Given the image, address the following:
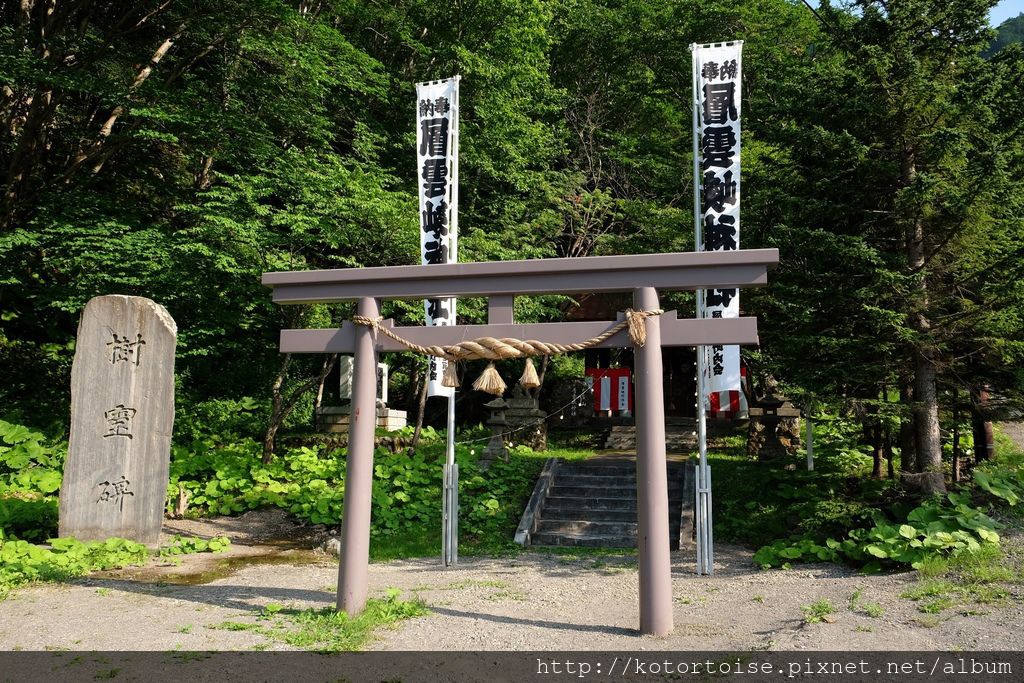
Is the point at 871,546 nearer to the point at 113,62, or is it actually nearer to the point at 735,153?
the point at 735,153

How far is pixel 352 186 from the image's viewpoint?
1259 cm

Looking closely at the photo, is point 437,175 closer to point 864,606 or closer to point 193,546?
point 193,546

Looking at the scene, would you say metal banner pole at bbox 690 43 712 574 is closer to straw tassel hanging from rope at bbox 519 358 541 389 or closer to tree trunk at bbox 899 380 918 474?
tree trunk at bbox 899 380 918 474

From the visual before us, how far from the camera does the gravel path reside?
547 cm

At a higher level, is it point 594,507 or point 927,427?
point 927,427

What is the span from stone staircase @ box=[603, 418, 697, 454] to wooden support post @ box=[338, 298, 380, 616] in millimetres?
10736

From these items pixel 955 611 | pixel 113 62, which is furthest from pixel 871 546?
pixel 113 62

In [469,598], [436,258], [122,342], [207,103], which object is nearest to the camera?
[469,598]

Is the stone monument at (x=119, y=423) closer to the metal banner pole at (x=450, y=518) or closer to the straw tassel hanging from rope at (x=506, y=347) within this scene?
the metal banner pole at (x=450, y=518)

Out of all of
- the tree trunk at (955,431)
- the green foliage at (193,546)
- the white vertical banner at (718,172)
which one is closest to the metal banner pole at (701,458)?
the white vertical banner at (718,172)

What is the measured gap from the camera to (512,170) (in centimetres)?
1659

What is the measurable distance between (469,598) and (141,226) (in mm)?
9853

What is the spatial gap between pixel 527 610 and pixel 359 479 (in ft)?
6.65

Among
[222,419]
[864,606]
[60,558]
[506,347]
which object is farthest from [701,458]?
[222,419]
